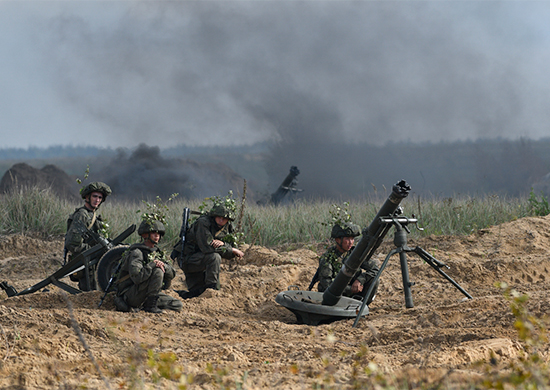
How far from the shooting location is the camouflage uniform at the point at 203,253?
785 centimetres

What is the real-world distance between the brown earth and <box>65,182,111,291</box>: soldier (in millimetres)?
1119

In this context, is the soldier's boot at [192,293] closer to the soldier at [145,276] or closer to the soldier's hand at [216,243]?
the soldier's hand at [216,243]

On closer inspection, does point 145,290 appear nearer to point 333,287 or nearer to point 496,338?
point 333,287

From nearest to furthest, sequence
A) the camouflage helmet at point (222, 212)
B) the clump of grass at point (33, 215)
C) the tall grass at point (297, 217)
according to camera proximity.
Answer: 1. the camouflage helmet at point (222, 212)
2. the tall grass at point (297, 217)
3. the clump of grass at point (33, 215)

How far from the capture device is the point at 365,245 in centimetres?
560

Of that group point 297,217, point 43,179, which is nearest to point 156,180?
point 43,179

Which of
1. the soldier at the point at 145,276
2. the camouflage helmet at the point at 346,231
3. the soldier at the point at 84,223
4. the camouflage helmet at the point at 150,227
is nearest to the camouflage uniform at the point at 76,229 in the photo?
the soldier at the point at 84,223

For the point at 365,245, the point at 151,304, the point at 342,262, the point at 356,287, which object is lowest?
the point at 151,304

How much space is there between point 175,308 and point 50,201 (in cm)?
878

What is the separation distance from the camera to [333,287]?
6.09 metres

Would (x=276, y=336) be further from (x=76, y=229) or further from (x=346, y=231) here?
(x=76, y=229)

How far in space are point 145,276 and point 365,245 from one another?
249cm

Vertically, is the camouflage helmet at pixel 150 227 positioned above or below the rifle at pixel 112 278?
above

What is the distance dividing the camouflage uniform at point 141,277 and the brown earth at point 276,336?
279 millimetres
